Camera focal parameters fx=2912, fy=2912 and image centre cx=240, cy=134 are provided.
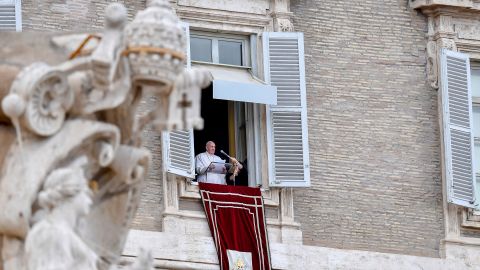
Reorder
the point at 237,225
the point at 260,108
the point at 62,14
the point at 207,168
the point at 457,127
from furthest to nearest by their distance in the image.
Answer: the point at 457,127, the point at 260,108, the point at 237,225, the point at 207,168, the point at 62,14

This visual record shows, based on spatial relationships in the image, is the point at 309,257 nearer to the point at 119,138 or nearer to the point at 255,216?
the point at 255,216

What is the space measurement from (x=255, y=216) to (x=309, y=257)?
1.18 metres

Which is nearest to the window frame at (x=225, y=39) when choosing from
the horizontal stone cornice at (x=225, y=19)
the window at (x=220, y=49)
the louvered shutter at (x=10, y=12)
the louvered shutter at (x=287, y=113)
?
the window at (x=220, y=49)

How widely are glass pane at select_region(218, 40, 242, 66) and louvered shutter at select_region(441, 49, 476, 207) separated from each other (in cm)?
303

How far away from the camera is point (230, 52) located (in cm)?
3800

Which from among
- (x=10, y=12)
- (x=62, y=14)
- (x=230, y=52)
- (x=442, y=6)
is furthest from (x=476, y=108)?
(x=10, y=12)

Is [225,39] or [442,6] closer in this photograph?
[225,39]

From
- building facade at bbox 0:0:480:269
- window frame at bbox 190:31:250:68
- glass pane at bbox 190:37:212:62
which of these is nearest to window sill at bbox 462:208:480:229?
building facade at bbox 0:0:480:269

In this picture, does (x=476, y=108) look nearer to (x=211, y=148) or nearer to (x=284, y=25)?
(x=284, y=25)

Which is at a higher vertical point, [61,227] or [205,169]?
[205,169]

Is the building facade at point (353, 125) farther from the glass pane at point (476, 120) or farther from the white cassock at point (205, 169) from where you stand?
the white cassock at point (205, 169)

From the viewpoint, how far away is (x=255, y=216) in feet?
124

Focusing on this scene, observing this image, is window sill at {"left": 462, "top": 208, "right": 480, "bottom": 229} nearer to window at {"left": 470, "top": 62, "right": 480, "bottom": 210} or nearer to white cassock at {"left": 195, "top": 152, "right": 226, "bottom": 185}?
window at {"left": 470, "top": 62, "right": 480, "bottom": 210}

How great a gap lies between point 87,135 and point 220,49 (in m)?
25.2
